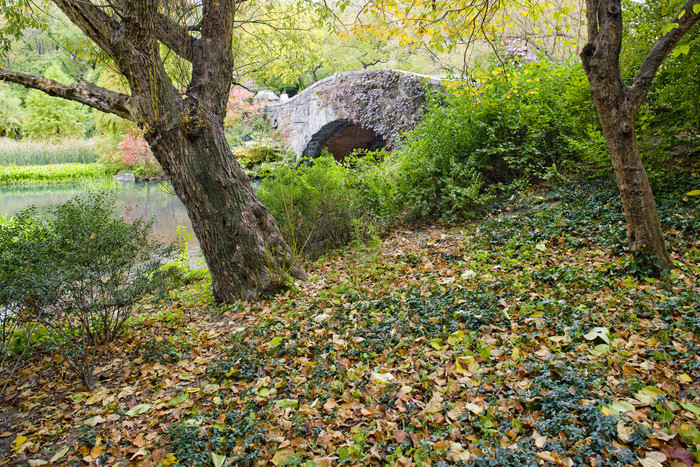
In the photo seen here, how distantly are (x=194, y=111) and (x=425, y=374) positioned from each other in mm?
3386

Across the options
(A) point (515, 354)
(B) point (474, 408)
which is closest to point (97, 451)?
(B) point (474, 408)

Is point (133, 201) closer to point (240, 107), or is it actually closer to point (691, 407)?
point (240, 107)

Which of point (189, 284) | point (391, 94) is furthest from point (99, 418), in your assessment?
point (391, 94)

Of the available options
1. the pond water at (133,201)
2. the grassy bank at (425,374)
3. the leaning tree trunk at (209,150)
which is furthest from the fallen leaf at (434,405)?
the pond water at (133,201)

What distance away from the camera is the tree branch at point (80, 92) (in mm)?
4016

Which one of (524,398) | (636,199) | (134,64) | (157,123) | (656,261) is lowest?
(524,398)

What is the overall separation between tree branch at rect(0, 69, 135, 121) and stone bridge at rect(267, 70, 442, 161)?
5478mm

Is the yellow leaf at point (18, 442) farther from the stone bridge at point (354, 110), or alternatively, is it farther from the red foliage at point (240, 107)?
the red foliage at point (240, 107)

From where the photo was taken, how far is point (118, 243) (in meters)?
3.58

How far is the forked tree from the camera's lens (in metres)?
3.94

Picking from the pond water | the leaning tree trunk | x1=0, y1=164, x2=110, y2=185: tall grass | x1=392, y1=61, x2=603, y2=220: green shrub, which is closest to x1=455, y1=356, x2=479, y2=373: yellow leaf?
A: the leaning tree trunk

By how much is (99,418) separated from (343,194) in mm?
4574

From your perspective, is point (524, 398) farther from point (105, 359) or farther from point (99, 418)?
point (105, 359)

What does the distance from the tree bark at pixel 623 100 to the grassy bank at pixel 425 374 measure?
40 centimetres
